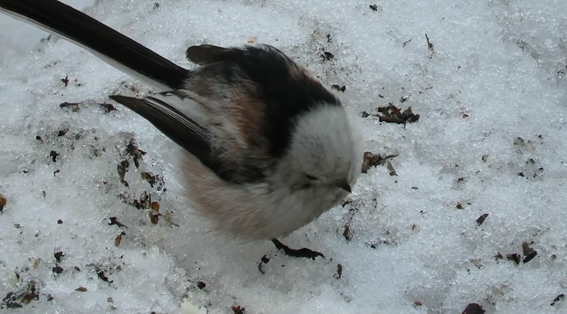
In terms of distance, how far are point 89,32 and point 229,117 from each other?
62cm

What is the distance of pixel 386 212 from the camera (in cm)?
296

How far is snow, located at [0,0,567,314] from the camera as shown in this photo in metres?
2.65

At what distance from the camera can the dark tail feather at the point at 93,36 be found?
259 centimetres

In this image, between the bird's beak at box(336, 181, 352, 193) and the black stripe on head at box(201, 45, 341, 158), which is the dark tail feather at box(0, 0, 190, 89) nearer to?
the black stripe on head at box(201, 45, 341, 158)

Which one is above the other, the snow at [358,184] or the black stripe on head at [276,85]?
the black stripe on head at [276,85]

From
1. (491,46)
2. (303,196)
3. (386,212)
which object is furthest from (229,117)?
(491,46)

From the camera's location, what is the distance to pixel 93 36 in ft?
8.72

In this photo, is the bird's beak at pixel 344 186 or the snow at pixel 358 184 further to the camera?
the snow at pixel 358 184

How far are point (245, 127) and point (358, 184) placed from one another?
72cm

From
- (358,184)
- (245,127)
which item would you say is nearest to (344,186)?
(245,127)

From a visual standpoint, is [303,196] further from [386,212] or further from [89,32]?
[89,32]

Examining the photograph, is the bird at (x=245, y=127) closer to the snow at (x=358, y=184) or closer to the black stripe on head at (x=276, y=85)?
the black stripe on head at (x=276, y=85)

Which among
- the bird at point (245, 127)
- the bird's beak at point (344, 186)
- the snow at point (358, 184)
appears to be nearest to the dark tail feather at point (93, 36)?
the bird at point (245, 127)

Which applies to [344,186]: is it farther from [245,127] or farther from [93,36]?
[93,36]
